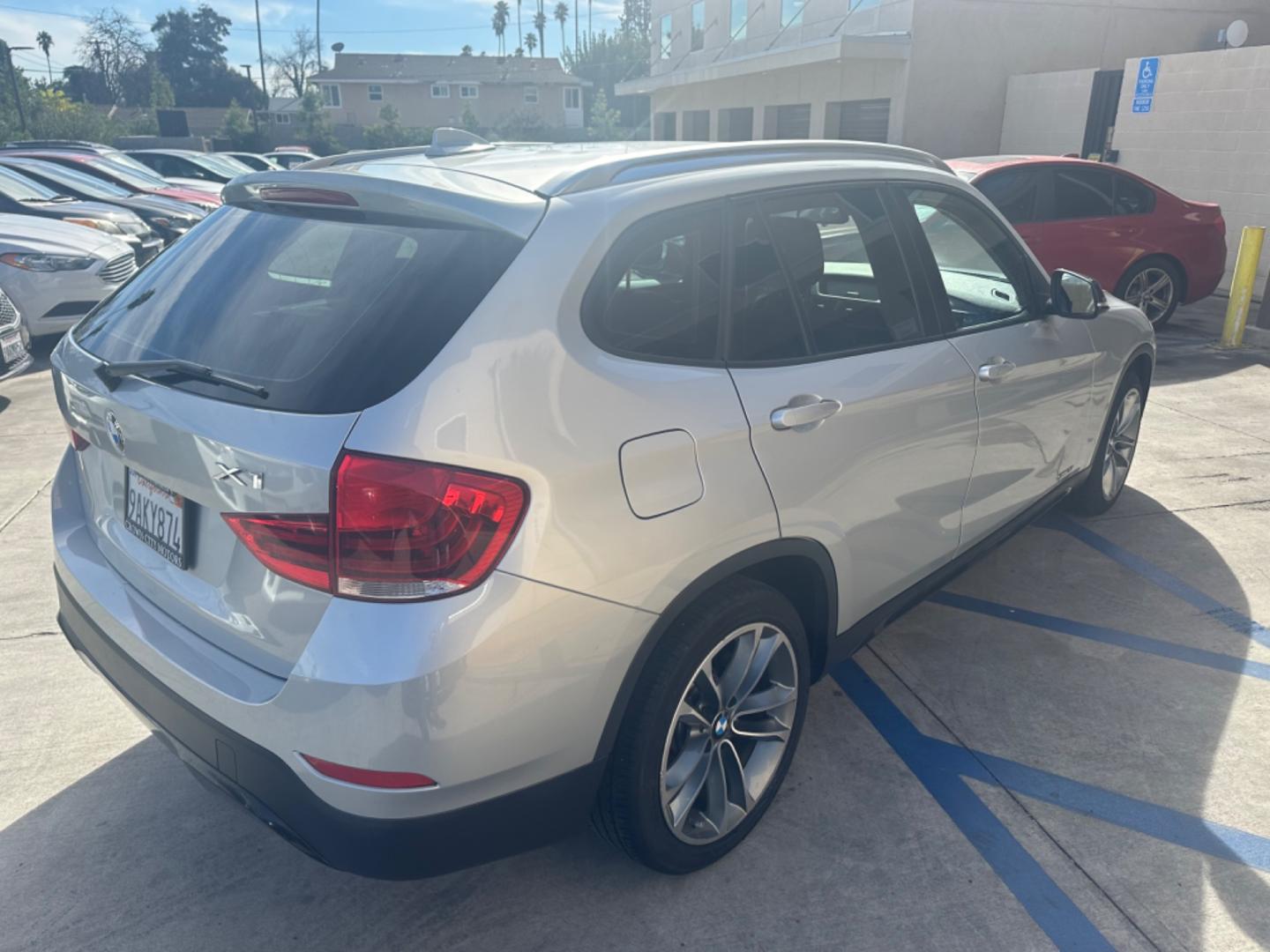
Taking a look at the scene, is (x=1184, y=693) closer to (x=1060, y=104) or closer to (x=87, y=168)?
(x=1060, y=104)

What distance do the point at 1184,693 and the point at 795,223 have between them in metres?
2.20

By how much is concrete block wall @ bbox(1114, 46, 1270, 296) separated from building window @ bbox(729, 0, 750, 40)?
15652mm

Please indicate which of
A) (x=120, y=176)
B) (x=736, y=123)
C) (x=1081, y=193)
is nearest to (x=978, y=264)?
(x=1081, y=193)

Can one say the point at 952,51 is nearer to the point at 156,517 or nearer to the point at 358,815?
the point at 156,517

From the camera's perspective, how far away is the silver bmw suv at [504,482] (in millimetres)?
1889

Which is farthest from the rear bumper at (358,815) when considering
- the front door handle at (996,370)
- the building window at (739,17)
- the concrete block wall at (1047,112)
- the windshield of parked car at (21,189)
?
the building window at (739,17)

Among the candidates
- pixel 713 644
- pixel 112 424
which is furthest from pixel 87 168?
pixel 713 644

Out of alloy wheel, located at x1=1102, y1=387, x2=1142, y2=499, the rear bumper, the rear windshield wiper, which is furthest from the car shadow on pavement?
the rear windshield wiper

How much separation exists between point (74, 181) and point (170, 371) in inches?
505

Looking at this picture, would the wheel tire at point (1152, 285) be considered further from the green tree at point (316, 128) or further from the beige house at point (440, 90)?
the beige house at point (440, 90)

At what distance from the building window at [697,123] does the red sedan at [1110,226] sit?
71.0 feet

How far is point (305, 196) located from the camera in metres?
2.42

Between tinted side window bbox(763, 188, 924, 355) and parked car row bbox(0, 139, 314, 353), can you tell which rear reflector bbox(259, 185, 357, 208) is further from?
parked car row bbox(0, 139, 314, 353)

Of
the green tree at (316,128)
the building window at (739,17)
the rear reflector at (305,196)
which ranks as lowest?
the rear reflector at (305,196)
